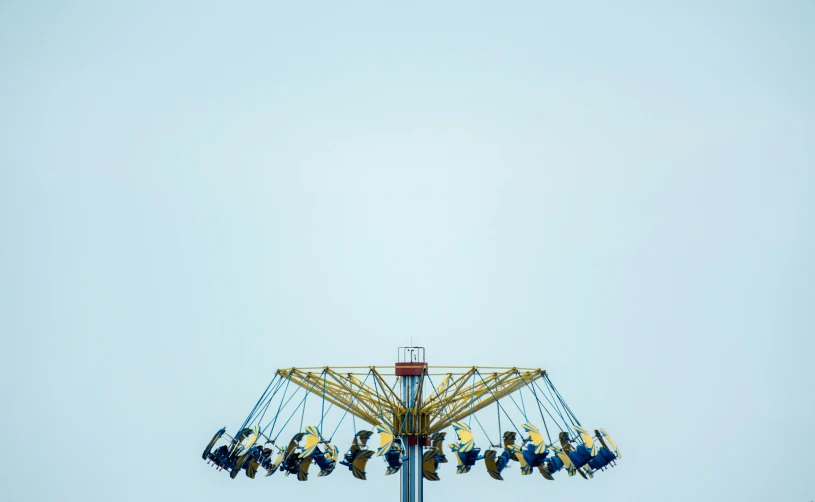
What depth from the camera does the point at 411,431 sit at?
4106 centimetres

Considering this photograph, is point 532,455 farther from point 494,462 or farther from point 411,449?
point 411,449

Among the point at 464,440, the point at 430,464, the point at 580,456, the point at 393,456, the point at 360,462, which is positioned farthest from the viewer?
the point at 430,464

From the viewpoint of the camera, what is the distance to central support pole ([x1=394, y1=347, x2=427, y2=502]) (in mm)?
40688

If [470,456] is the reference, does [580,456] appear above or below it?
above

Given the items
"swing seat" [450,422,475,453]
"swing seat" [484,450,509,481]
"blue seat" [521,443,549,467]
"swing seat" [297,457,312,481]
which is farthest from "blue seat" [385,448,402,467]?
"blue seat" [521,443,549,467]

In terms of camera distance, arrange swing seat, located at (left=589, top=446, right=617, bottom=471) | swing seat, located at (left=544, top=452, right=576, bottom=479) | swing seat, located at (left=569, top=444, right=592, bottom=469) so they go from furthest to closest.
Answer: swing seat, located at (left=589, top=446, right=617, bottom=471)
swing seat, located at (left=544, top=452, right=576, bottom=479)
swing seat, located at (left=569, top=444, right=592, bottom=469)

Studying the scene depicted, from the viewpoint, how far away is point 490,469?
40.2 metres

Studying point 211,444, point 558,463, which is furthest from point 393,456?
point 211,444

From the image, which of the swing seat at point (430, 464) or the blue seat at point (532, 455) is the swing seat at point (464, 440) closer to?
the blue seat at point (532, 455)

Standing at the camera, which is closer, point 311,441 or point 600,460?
point 311,441

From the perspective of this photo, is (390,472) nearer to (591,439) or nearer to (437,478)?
(437,478)

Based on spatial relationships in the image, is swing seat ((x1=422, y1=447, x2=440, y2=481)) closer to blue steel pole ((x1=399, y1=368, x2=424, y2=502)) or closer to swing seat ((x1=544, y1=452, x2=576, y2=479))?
blue steel pole ((x1=399, y1=368, x2=424, y2=502))

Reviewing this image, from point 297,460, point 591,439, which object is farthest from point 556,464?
point 297,460

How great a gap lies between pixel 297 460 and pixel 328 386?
10.6ft
